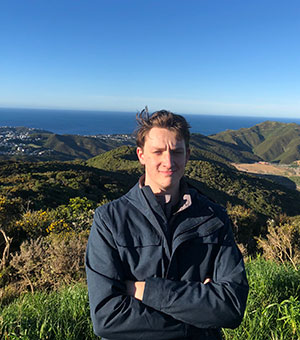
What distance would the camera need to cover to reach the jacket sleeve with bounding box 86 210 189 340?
133 cm

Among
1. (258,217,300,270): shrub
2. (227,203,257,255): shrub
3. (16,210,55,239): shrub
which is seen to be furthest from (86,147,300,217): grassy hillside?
(16,210,55,239): shrub

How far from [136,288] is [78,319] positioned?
1.25 meters

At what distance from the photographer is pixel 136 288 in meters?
1.45

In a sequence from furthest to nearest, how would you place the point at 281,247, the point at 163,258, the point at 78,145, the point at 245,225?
1. the point at 78,145
2. the point at 245,225
3. the point at 281,247
4. the point at 163,258

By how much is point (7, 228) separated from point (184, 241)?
466cm

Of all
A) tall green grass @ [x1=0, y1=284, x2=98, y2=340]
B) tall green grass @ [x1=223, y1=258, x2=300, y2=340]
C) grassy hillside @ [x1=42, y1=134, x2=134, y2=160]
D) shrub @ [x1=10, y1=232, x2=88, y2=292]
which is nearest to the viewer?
tall green grass @ [x1=0, y1=284, x2=98, y2=340]

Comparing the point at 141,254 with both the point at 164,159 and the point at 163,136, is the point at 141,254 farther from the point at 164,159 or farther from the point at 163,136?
the point at 163,136

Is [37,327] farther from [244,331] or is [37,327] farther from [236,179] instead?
[236,179]

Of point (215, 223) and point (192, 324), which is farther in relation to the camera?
point (215, 223)

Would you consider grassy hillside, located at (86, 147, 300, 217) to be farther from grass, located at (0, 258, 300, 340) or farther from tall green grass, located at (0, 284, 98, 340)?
tall green grass, located at (0, 284, 98, 340)

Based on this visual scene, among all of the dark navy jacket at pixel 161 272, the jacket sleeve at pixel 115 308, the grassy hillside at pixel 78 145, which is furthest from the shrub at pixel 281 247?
the grassy hillside at pixel 78 145

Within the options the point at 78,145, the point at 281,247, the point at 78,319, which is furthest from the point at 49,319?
the point at 78,145

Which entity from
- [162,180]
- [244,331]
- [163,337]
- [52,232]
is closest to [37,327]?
[163,337]

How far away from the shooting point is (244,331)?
89.4 inches
